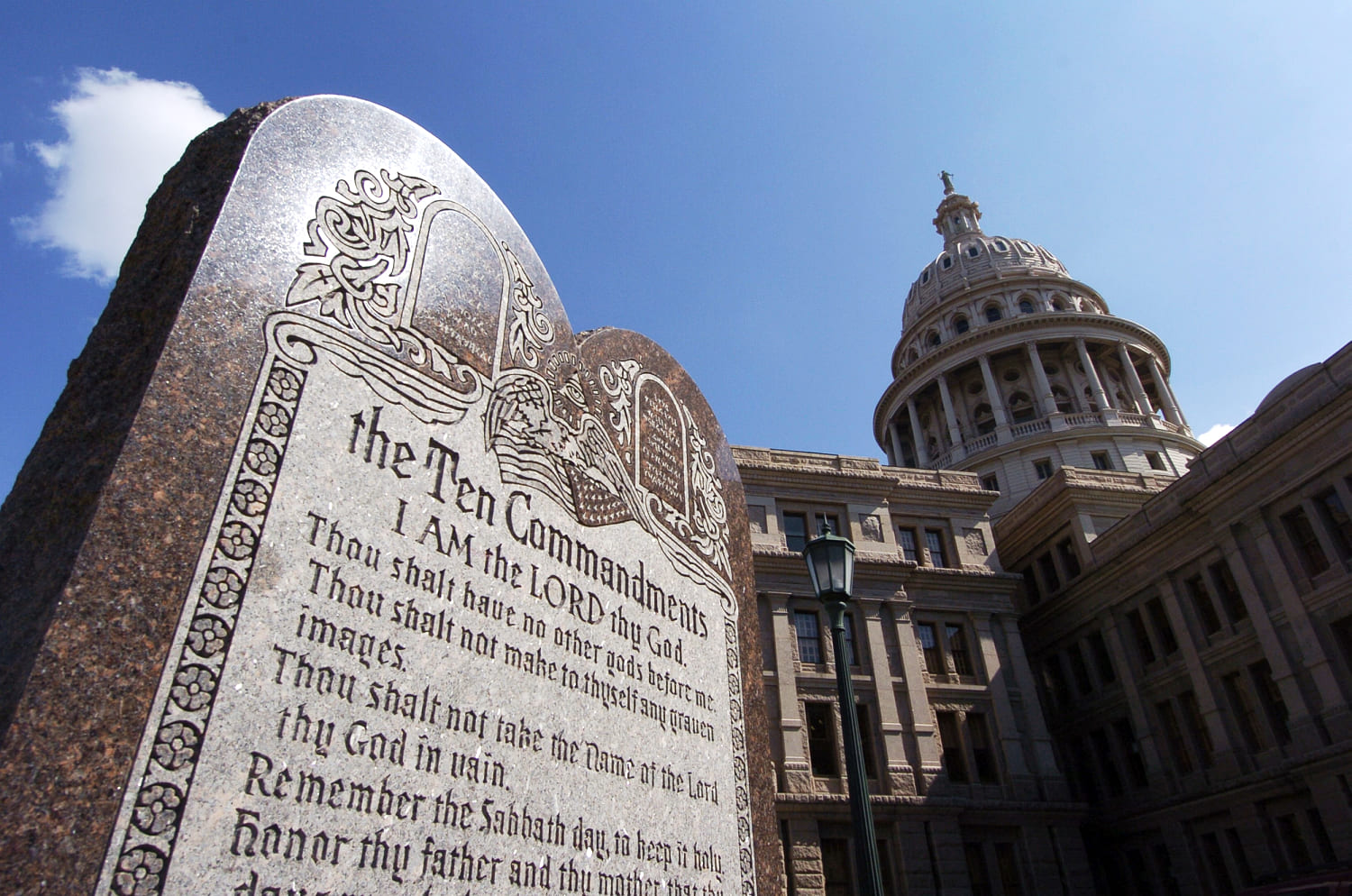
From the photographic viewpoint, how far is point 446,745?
363 cm

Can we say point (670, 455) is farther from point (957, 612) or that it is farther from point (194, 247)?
point (957, 612)

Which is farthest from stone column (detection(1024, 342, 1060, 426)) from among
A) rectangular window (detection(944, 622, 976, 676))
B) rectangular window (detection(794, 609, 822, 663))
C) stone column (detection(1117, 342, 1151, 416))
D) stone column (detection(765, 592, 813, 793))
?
stone column (detection(765, 592, 813, 793))

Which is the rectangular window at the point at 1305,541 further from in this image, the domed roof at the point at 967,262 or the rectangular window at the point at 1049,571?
the domed roof at the point at 967,262

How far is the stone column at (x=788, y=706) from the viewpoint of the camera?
25562 millimetres

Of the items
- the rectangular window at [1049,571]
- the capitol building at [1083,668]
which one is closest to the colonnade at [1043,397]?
the capitol building at [1083,668]

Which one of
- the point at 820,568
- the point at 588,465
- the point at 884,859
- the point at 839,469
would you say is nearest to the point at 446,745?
the point at 588,465

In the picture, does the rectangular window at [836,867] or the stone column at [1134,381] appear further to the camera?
the stone column at [1134,381]

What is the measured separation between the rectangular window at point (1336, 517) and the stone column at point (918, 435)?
107 feet

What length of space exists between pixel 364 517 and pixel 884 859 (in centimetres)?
2612

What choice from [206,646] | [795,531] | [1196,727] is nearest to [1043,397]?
[1196,727]

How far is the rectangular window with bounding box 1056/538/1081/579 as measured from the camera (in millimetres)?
35156

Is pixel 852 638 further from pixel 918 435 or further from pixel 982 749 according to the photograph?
pixel 918 435

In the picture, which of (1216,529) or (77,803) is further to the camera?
(1216,529)

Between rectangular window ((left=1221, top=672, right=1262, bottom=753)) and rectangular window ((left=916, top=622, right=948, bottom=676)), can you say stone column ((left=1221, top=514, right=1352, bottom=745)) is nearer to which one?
rectangular window ((left=1221, top=672, right=1262, bottom=753))
